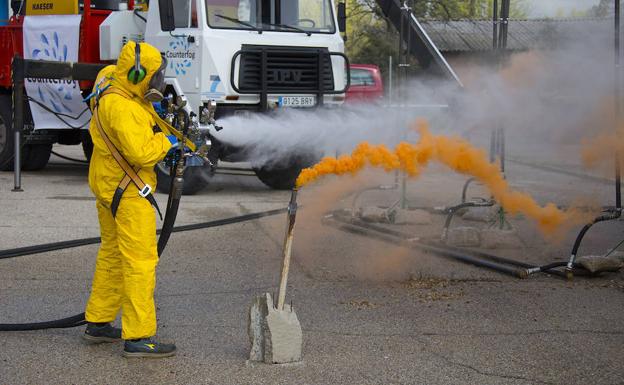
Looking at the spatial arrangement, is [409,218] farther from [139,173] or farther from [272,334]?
[139,173]

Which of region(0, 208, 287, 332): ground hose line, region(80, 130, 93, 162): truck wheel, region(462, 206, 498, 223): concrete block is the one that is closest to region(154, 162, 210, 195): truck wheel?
region(0, 208, 287, 332): ground hose line

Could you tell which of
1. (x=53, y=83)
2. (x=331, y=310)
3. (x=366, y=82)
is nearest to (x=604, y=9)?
(x=331, y=310)

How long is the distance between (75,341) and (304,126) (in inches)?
232

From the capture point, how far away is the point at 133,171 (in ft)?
16.3

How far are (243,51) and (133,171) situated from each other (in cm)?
638

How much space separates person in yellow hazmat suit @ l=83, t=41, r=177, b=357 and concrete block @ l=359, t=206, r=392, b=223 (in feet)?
14.8

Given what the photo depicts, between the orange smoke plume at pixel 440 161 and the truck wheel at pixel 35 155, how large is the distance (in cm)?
862

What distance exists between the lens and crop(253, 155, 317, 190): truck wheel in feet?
38.8

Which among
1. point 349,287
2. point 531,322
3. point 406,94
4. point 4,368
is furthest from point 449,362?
point 406,94

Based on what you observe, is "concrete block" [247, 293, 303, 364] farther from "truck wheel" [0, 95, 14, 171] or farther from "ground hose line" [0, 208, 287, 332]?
"truck wheel" [0, 95, 14, 171]

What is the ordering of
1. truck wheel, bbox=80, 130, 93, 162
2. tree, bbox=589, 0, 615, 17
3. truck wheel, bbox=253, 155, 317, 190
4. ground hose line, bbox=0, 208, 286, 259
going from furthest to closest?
truck wheel, bbox=80, 130, 93, 162 → truck wheel, bbox=253, 155, 317, 190 → tree, bbox=589, 0, 615, 17 → ground hose line, bbox=0, 208, 286, 259

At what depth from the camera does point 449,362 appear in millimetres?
4992

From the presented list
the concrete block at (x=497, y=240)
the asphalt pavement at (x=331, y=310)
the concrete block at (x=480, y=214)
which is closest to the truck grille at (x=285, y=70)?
the asphalt pavement at (x=331, y=310)

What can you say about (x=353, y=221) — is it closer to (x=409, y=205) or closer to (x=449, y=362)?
(x=409, y=205)
